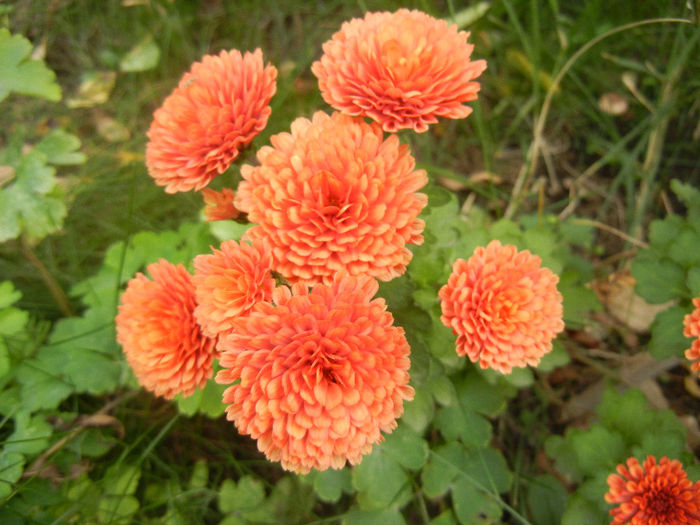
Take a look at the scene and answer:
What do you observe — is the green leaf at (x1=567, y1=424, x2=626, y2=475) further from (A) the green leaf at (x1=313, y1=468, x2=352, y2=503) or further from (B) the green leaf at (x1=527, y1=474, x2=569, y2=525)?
(A) the green leaf at (x1=313, y1=468, x2=352, y2=503)

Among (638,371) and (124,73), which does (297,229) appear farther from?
(124,73)

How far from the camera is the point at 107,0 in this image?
328 cm

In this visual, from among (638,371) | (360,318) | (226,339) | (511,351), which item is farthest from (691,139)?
(226,339)

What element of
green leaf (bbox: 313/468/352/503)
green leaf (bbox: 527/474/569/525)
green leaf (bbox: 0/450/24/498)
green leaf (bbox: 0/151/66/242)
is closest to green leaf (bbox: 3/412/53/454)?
green leaf (bbox: 0/450/24/498)

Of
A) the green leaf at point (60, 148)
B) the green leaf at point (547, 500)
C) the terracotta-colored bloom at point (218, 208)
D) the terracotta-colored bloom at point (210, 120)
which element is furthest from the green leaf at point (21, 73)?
the green leaf at point (547, 500)

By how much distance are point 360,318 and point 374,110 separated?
547 millimetres

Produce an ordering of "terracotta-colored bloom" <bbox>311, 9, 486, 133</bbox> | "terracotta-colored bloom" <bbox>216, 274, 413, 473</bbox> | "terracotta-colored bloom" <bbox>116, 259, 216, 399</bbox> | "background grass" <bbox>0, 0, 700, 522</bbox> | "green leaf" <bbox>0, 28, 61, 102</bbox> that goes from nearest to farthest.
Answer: "terracotta-colored bloom" <bbox>216, 274, 413, 473</bbox>
"terracotta-colored bloom" <bbox>311, 9, 486, 133</bbox>
"terracotta-colored bloom" <bbox>116, 259, 216, 399</bbox>
"green leaf" <bbox>0, 28, 61, 102</bbox>
"background grass" <bbox>0, 0, 700, 522</bbox>

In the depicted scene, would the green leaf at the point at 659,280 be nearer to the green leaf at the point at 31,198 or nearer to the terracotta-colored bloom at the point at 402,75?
the terracotta-colored bloom at the point at 402,75

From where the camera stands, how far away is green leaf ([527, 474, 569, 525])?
194cm

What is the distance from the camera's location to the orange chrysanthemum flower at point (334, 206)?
1180 millimetres

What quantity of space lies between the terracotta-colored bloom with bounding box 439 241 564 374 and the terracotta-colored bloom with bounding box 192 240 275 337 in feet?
1.67

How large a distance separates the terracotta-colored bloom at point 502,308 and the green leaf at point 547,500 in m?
0.88

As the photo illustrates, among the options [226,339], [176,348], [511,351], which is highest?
[226,339]

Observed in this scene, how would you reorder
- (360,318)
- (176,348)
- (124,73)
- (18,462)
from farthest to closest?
(124,73) → (18,462) → (176,348) → (360,318)
